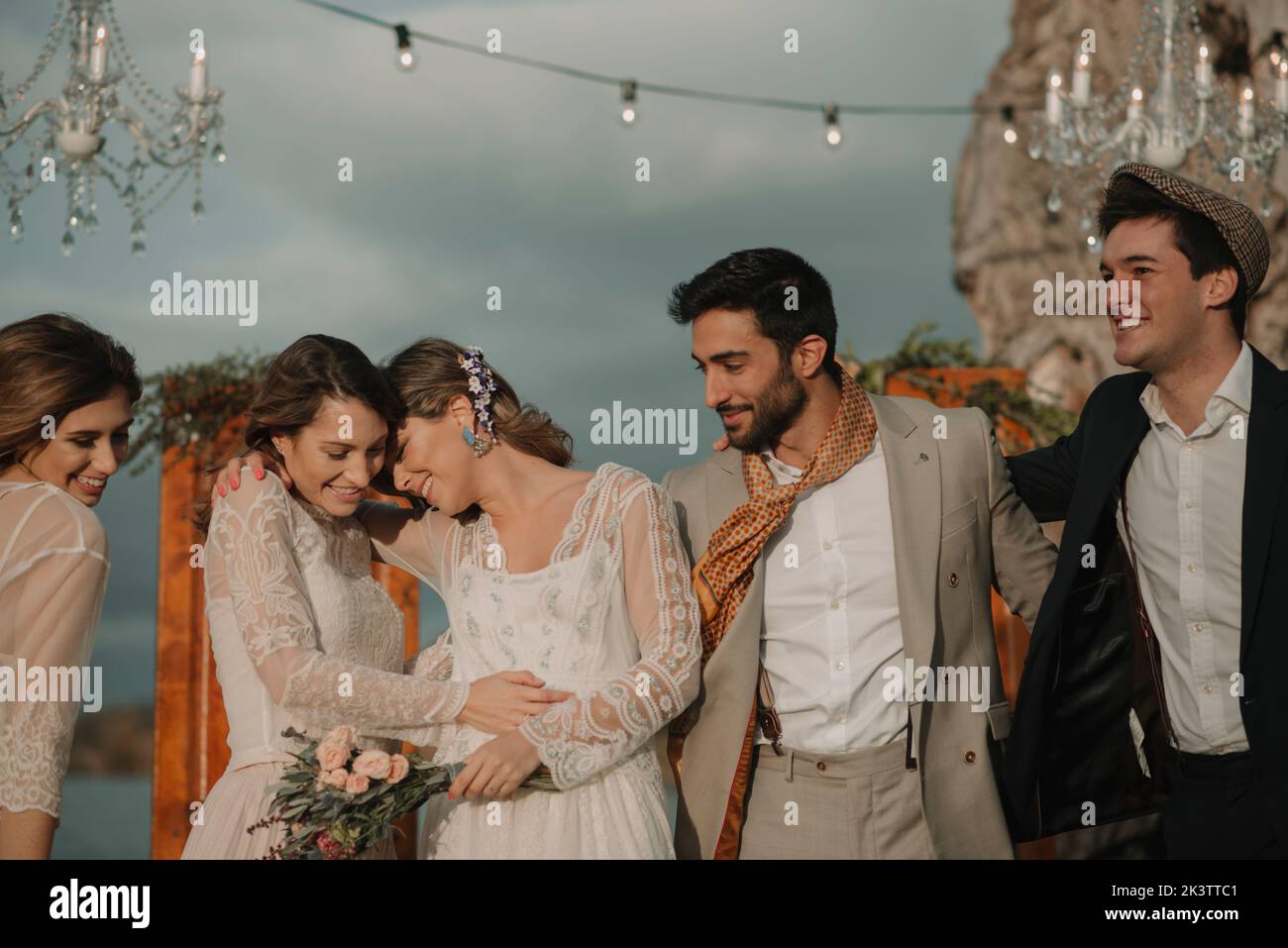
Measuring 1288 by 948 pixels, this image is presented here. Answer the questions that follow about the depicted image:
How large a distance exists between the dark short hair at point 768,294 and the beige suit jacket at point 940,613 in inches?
11.6

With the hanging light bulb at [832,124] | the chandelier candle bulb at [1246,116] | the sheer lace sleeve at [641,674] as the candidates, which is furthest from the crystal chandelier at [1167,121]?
the sheer lace sleeve at [641,674]

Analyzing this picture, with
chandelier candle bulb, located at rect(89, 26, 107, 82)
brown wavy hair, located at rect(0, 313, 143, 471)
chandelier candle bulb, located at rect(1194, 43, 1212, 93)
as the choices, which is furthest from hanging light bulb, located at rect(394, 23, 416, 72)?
chandelier candle bulb, located at rect(1194, 43, 1212, 93)

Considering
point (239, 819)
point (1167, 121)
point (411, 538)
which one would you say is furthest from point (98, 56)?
point (1167, 121)

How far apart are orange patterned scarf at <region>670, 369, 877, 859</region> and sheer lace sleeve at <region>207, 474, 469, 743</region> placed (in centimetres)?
60

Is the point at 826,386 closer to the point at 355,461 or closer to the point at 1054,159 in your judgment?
the point at 355,461

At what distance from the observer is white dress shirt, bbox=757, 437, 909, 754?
Result: 9.94ft

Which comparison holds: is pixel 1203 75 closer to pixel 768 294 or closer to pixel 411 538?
pixel 768 294

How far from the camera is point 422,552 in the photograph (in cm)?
325

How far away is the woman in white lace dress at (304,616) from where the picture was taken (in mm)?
2768

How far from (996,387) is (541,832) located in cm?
314

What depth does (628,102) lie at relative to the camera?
6.01 meters

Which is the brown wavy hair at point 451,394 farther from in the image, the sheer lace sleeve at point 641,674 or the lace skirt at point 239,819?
the lace skirt at point 239,819

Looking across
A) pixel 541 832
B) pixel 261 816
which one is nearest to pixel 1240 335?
pixel 541 832

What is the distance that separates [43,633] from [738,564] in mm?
1506
